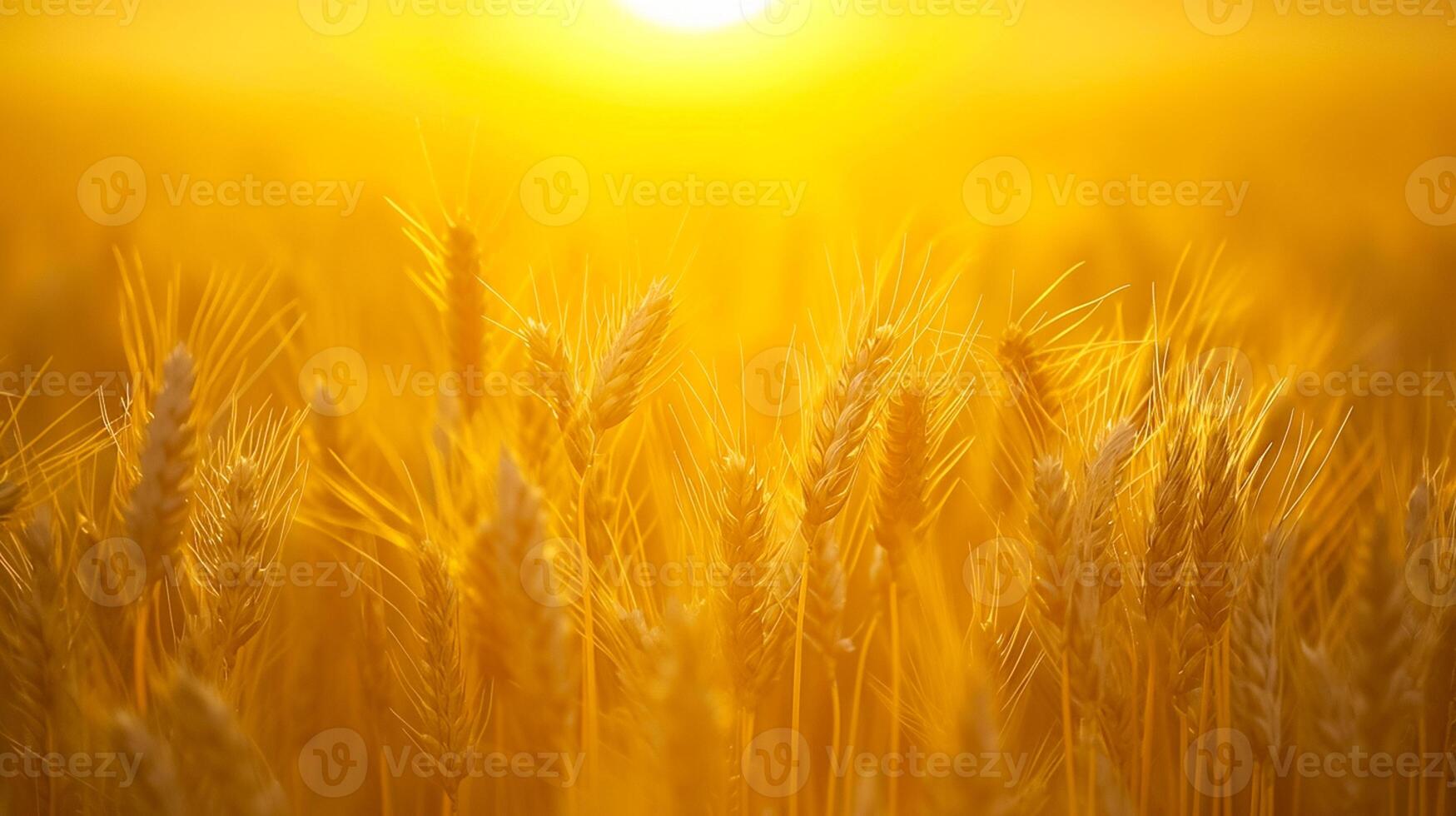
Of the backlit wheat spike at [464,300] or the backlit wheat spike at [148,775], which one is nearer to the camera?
the backlit wheat spike at [148,775]

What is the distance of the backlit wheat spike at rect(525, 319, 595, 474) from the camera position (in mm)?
899

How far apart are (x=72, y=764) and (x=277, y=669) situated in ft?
0.86

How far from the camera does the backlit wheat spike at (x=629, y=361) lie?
0.91 metres

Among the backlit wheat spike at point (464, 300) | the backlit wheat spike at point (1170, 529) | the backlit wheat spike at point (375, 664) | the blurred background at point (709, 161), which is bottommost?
the backlit wheat spike at point (375, 664)

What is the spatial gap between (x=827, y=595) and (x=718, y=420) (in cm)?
32

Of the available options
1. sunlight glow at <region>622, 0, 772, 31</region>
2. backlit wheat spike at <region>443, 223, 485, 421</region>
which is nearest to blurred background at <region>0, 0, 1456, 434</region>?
sunlight glow at <region>622, 0, 772, 31</region>

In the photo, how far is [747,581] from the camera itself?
0.83m

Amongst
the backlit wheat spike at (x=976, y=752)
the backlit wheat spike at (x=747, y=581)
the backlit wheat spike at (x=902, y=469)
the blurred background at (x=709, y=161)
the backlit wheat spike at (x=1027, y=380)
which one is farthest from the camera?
the blurred background at (x=709, y=161)

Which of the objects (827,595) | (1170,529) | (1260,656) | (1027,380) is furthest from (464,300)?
(1260,656)

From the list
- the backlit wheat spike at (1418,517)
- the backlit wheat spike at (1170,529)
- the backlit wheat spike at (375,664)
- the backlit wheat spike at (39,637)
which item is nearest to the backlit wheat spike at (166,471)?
the backlit wheat spike at (39,637)

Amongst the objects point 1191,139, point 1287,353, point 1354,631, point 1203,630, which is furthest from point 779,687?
point 1191,139

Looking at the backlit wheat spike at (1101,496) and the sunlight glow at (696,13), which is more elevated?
the sunlight glow at (696,13)

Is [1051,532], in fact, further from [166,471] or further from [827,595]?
[166,471]

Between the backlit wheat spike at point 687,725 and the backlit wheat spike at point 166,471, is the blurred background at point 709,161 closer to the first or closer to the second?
the backlit wheat spike at point 166,471
